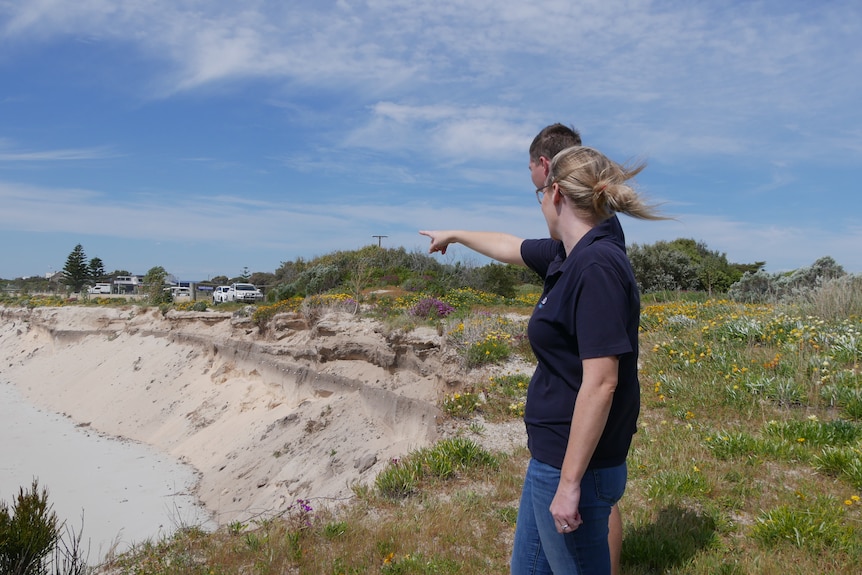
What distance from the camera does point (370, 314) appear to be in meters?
14.0

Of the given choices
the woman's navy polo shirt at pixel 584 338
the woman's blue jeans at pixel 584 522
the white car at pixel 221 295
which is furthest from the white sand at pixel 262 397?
the white car at pixel 221 295

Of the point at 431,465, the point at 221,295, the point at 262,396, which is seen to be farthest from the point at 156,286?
the point at 431,465

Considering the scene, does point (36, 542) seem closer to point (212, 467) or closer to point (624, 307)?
point (624, 307)

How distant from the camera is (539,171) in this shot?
289 centimetres

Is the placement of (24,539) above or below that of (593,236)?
below

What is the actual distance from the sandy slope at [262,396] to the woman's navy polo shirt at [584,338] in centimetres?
402

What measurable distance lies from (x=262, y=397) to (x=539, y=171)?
500 inches

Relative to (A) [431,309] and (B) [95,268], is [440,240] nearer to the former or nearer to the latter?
(A) [431,309]

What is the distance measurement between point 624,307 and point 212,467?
11.8m

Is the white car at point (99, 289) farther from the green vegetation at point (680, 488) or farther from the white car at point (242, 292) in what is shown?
the green vegetation at point (680, 488)

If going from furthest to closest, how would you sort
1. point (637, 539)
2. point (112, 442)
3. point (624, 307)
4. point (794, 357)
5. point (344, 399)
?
point (112, 442)
point (344, 399)
point (794, 357)
point (637, 539)
point (624, 307)

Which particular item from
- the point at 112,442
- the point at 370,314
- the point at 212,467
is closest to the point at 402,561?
the point at 212,467

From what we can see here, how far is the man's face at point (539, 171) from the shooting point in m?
2.83

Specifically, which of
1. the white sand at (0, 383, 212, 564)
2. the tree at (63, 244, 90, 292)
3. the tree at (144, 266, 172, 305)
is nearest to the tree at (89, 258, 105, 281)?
the tree at (63, 244, 90, 292)
